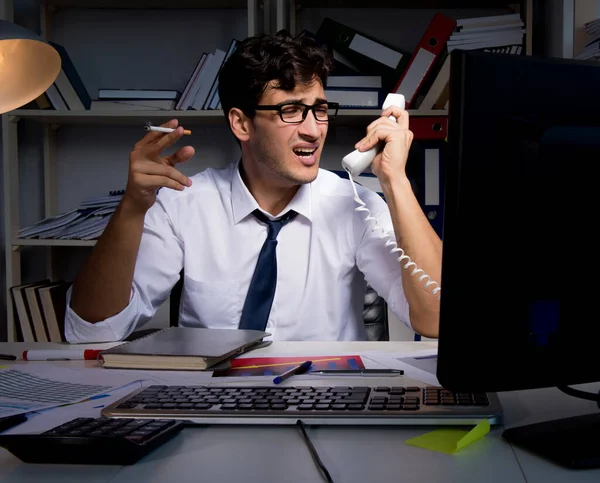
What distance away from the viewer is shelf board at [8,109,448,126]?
2555 millimetres

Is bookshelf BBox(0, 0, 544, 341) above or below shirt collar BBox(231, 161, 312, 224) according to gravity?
above

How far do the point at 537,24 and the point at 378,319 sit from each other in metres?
1.64

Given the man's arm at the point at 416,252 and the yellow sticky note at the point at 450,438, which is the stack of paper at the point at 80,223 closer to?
the man's arm at the point at 416,252

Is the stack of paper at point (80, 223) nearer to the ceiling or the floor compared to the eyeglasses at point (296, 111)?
nearer to the floor

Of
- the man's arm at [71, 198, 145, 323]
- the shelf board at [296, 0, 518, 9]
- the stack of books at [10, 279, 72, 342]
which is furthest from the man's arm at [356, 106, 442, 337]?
the stack of books at [10, 279, 72, 342]

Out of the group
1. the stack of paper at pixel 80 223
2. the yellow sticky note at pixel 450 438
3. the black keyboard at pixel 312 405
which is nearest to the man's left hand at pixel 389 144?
the black keyboard at pixel 312 405

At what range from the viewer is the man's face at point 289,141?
1.75 meters

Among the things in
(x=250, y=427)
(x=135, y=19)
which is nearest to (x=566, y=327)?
(x=250, y=427)

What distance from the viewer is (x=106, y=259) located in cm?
151

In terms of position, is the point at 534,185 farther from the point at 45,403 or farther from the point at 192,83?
the point at 192,83

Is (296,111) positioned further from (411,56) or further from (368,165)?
(411,56)

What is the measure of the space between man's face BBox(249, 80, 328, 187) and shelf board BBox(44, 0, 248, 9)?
3.61 ft

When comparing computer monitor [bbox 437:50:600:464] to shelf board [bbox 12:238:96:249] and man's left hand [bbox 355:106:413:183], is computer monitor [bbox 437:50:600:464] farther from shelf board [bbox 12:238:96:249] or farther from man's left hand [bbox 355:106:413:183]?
shelf board [bbox 12:238:96:249]

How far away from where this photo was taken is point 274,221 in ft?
5.70
